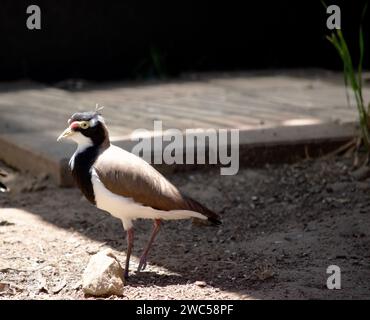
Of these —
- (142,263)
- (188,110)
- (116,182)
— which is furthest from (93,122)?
(188,110)

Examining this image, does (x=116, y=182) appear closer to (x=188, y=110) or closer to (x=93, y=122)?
(x=93, y=122)

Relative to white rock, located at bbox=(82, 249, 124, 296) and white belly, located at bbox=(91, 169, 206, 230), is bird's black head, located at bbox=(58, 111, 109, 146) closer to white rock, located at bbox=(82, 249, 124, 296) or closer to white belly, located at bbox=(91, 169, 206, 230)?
white belly, located at bbox=(91, 169, 206, 230)

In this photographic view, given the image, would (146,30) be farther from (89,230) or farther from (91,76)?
(89,230)

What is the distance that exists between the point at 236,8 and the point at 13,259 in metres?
6.02

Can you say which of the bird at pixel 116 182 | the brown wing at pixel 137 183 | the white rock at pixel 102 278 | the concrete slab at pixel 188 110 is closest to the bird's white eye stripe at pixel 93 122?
the bird at pixel 116 182

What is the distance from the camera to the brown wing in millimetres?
4559

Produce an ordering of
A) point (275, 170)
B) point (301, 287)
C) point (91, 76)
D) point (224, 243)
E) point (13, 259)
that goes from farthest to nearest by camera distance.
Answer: point (91, 76)
point (275, 170)
point (224, 243)
point (13, 259)
point (301, 287)

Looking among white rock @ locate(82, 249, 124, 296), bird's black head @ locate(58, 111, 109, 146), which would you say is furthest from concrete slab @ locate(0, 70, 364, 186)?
white rock @ locate(82, 249, 124, 296)

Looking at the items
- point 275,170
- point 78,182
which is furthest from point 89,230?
point 275,170

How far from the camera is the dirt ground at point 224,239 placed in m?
4.50

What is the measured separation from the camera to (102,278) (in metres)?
4.28

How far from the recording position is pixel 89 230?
18.2ft

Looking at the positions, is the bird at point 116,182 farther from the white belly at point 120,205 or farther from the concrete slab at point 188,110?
the concrete slab at point 188,110

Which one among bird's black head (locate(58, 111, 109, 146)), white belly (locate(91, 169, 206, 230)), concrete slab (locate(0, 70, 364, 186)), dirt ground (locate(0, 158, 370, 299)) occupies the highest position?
bird's black head (locate(58, 111, 109, 146))
